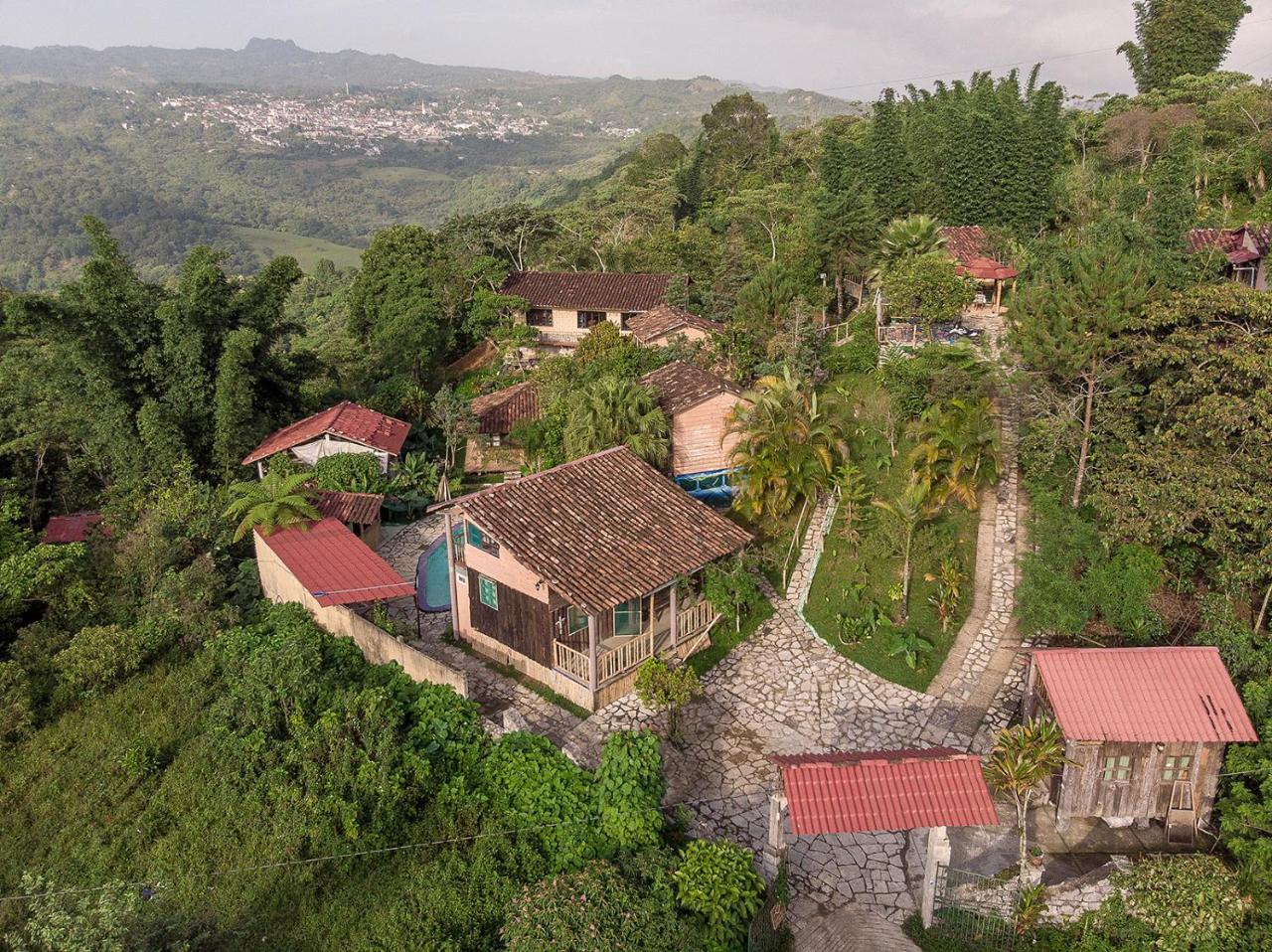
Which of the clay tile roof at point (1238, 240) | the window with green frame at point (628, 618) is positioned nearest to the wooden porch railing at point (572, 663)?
the window with green frame at point (628, 618)

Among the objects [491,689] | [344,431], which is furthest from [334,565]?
[344,431]

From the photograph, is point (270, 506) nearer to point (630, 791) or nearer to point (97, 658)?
point (97, 658)

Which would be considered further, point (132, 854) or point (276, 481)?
point (276, 481)

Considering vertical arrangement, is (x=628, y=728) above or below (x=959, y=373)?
below

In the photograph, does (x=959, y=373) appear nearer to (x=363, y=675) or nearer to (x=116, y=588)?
(x=363, y=675)

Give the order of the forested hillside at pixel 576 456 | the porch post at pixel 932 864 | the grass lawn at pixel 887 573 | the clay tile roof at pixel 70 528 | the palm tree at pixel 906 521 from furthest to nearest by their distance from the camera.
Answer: the clay tile roof at pixel 70 528
the palm tree at pixel 906 521
the grass lawn at pixel 887 573
the forested hillside at pixel 576 456
the porch post at pixel 932 864

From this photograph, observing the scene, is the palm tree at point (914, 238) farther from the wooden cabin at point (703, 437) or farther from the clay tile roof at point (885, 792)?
the clay tile roof at point (885, 792)

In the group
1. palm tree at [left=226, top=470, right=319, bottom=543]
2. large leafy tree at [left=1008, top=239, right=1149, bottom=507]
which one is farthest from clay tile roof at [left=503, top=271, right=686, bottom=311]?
large leafy tree at [left=1008, top=239, right=1149, bottom=507]

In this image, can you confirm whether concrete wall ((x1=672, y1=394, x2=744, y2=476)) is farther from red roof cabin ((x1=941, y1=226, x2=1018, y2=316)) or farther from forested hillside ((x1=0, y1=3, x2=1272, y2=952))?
red roof cabin ((x1=941, y1=226, x2=1018, y2=316))

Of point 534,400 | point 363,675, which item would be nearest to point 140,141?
point 534,400
